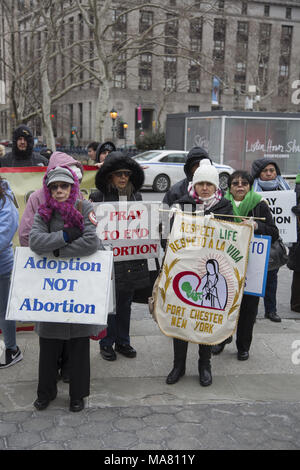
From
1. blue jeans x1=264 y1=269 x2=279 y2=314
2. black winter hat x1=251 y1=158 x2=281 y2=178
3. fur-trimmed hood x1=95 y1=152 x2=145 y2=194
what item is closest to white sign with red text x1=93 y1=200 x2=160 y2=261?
fur-trimmed hood x1=95 y1=152 x2=145 y2=194

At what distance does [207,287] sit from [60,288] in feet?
3.89

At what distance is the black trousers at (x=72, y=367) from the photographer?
3654 mm

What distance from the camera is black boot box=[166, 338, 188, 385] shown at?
4140 mm

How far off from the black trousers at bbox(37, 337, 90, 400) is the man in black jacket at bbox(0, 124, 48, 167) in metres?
2.96

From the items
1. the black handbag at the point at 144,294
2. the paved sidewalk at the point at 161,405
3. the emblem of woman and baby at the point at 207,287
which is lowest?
the paved sidewalk at the point at 161,405

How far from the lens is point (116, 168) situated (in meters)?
4.38

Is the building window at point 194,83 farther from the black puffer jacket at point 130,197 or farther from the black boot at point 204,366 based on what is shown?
the black boot at point 204,366

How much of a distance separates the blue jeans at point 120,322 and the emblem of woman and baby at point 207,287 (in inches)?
29.3

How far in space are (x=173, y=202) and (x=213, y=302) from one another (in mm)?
1097

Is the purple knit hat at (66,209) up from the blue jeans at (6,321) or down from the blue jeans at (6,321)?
up

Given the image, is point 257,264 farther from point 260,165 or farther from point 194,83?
point 194,83

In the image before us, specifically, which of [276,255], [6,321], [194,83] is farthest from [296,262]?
[194,83]

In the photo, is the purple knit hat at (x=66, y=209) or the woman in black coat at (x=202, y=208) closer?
the purple knit hat at (x=66, y=209)

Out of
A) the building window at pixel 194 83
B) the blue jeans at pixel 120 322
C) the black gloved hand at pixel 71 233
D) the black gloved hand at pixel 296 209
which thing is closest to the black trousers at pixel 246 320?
the blue jeans at pixel 120 322
